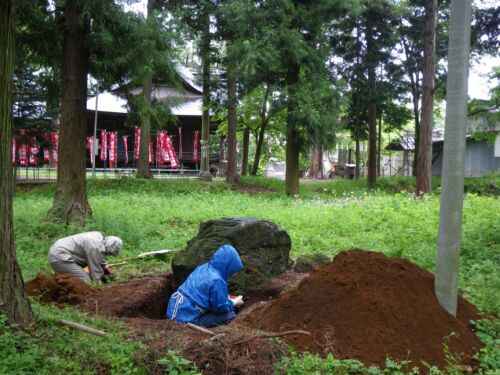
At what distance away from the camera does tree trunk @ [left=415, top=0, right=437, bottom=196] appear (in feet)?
59.1

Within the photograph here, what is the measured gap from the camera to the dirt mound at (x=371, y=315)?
4250mm

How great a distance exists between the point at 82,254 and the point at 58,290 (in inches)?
53.0

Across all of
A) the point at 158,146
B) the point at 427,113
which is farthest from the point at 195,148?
the point at 427,113

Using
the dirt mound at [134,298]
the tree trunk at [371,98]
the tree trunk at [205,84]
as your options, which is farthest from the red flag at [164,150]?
the dirt mound at [134,298]

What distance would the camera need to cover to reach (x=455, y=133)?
15.2 ft

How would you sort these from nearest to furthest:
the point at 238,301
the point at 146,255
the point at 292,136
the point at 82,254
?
1. the point at 238,301
2. the point at 82,254
3. the point at 146,255
4. the point at 292,136

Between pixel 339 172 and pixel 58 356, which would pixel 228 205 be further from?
pixel 339 172

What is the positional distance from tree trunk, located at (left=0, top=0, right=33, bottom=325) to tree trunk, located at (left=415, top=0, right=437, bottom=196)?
51.5ft

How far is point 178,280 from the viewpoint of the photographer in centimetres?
754

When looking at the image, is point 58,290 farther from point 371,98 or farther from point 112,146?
point 371,98

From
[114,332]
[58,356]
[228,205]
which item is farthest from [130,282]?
[228,205]

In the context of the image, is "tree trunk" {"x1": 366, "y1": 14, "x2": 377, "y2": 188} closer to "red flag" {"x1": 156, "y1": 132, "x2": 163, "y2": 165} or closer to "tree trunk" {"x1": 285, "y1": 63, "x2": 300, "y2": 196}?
"tree trunk" {"x1": 285, "y1": 63, "x2": 300, "y2": 196}

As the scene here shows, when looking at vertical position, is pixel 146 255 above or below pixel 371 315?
below

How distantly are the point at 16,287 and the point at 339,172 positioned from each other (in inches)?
1550
